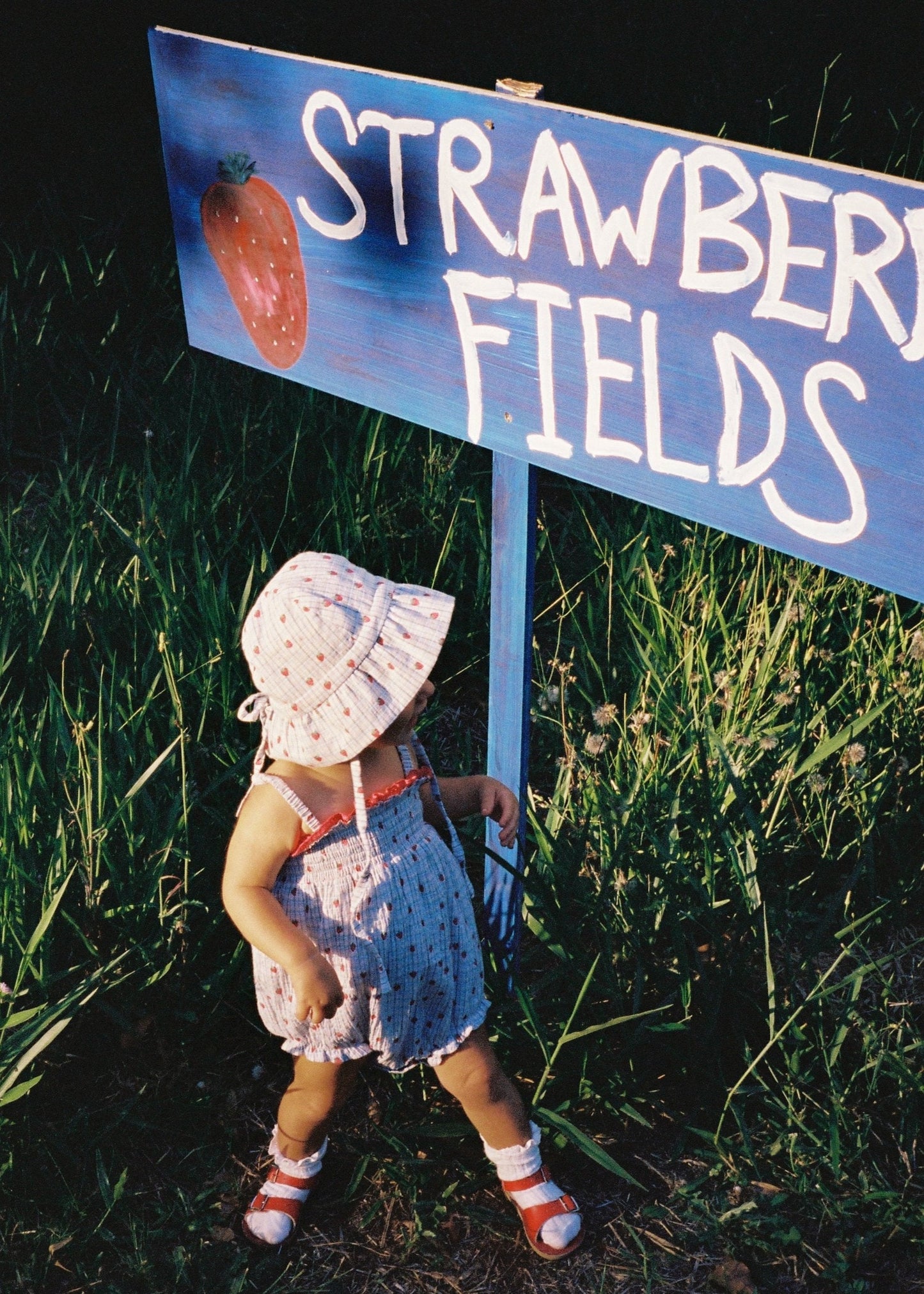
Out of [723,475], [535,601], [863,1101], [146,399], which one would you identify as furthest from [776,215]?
[146,399]

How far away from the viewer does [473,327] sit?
1.65 meters

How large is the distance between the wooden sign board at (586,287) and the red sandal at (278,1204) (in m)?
0.80

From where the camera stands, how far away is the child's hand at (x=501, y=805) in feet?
6.15

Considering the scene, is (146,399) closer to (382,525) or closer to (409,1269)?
(382,525)

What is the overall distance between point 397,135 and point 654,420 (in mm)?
509

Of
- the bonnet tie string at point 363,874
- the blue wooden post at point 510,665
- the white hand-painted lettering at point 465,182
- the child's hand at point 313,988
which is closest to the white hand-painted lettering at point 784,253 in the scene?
the white hand-painted lettering at point 465,182

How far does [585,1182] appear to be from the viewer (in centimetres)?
202

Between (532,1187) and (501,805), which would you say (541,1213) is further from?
(501,805)

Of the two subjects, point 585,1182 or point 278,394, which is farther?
point 278,394

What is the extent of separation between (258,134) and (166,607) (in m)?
1.01

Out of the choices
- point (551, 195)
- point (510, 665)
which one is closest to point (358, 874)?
point (510, 665)

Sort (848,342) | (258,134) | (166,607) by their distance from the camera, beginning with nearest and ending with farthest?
1. (848,342)
2. (258,134)
3. (166,607)

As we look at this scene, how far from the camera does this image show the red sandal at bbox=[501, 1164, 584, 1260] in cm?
190

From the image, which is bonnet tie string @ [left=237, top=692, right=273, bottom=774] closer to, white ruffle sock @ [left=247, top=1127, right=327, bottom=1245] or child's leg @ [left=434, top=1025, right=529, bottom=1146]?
child's leg @ [left=434, top=1025, right=529, bottom=1146]
